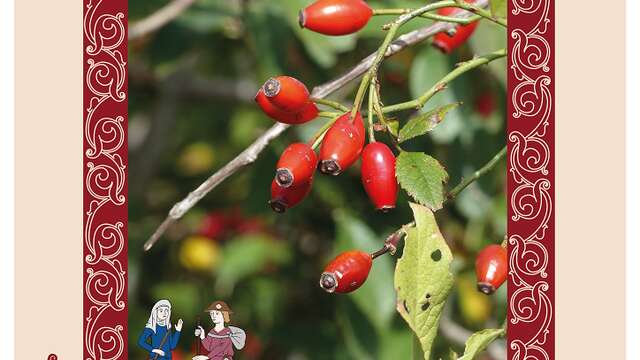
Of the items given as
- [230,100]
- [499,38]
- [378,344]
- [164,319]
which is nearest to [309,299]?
[378,344]

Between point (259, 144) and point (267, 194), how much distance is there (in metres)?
1.16

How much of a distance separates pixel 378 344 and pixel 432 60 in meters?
0.72

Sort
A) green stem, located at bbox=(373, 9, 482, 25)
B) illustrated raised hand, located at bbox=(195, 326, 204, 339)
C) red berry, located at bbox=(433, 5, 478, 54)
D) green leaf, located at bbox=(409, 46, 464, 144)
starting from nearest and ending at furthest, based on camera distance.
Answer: green stem, located at bbox=(373, 9, 482, 25) < illustrated raised hand, located at bbox=(195, 326, 204, 339) < red berry, located at bbox=(433, 5, 478, 54) < green leaf, located at bbox=(409, 46, 464, 144)

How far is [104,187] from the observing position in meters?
1.62

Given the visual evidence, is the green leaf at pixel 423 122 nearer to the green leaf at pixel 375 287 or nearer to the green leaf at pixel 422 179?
the green leaf at pixel 422 179

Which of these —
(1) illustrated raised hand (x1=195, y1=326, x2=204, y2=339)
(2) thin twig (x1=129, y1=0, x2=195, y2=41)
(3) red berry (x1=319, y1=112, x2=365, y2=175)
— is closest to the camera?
(3) red berry (x1=319, y1=112, x2=365, y2=175)

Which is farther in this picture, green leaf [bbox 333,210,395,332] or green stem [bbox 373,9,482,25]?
green leaf [bbox 333,210,395,332]

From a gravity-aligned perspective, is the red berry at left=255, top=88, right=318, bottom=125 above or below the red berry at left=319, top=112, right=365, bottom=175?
above

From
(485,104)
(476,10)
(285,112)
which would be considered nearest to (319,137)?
(285,112)

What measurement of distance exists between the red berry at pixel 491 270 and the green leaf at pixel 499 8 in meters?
0.39

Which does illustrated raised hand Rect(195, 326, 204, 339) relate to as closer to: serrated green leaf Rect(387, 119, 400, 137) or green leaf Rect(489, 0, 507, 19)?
serrated green leaf Rect(387, 119, 400, 137)

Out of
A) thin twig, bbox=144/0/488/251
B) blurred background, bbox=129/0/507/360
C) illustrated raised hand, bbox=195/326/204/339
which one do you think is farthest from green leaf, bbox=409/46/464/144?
illustrated raised hand, bbox=195/326/204/339

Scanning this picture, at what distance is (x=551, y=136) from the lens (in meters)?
1.55

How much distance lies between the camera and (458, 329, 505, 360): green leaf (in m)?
1.46
